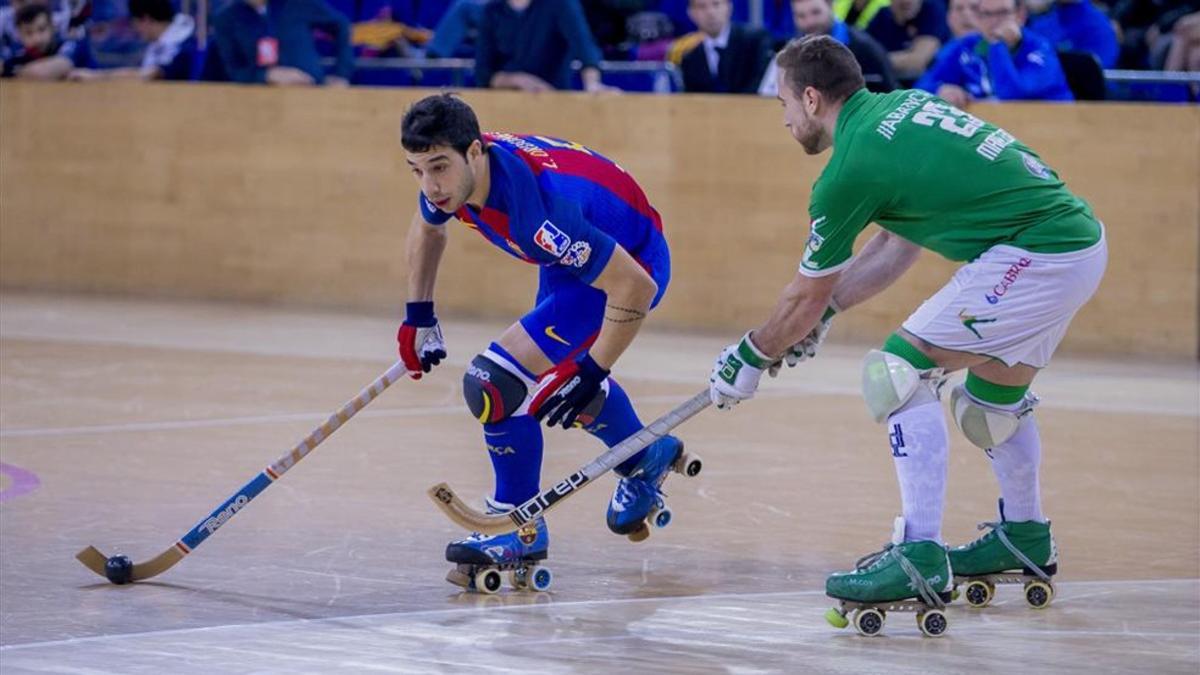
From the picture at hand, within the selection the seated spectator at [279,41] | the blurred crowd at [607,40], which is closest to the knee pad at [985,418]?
the blurred crowd at [607,40]

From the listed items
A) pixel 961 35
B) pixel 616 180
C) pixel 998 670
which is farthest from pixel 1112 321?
pixel 998 670

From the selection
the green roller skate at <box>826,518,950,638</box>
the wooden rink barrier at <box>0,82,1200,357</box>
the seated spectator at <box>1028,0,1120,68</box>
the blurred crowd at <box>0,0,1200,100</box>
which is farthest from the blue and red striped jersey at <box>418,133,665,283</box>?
the seated spectator at <box>1028,0,1120,68</box>

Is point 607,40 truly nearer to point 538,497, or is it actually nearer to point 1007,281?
point 538,497

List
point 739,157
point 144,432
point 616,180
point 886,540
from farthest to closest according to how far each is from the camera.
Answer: point 739,157 → point 144,432 → point 886,540 → point 616,180

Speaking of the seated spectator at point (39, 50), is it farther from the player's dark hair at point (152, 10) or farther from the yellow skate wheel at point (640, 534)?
the yellow skate wheel at point (640, 534)

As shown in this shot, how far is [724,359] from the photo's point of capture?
644cm

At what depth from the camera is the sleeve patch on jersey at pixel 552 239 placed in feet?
21.7

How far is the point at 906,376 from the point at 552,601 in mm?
1349

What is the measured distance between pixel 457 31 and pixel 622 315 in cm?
1075

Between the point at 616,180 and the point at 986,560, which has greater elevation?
the point at 616,180

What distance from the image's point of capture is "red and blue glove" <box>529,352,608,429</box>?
21.7 ft

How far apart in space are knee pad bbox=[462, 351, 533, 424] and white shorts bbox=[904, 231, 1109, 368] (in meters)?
1.29

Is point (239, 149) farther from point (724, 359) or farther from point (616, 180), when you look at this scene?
point (724, 359)

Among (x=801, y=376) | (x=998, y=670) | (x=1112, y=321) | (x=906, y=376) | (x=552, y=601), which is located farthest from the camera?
(x=1112, y=321)
